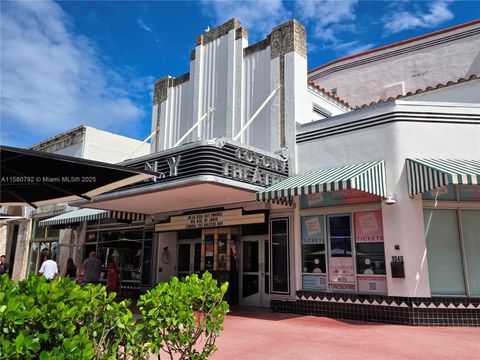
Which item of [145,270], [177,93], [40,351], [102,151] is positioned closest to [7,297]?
[40,351]

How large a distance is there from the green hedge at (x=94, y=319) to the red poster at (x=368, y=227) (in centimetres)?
659

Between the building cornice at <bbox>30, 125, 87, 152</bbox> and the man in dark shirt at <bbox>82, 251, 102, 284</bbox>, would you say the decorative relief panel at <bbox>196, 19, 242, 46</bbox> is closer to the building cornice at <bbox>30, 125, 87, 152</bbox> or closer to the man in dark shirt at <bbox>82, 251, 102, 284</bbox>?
the building cornice at <bbox>30, 125, 87, 152</bbox>

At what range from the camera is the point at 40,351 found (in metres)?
2.88

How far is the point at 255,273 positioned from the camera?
42.0 ft

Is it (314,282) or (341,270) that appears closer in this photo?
(341,270)

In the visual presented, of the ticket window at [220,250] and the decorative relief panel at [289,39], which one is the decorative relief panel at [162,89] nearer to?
the decorative relief panel at [289,39]

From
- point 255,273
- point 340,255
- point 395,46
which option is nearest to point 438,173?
point 340,255

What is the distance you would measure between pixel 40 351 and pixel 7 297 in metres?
0.45

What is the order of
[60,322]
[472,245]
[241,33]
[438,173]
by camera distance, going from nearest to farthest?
[60,322] < [438,173] < [472,245] < [241,33]

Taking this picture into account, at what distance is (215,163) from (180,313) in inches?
233

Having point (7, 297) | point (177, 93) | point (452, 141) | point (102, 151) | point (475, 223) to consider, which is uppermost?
point (177, 93)

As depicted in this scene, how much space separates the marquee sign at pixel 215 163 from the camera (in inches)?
376

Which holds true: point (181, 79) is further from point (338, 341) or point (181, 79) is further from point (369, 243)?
point (338, 341)

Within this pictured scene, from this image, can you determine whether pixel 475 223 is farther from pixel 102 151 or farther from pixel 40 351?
pixel 102 151
